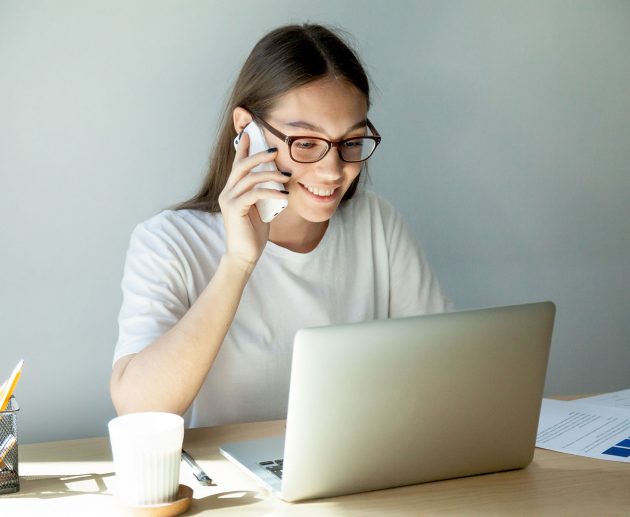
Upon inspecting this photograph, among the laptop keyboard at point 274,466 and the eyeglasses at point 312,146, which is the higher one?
the eyeglasses at point 312,146

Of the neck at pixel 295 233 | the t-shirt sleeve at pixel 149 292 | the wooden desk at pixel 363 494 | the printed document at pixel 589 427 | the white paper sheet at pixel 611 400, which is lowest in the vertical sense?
the white paper sheet at pixel 611 400

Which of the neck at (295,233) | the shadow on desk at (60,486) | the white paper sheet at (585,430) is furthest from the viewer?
the neck at (295,233)

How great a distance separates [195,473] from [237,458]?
97 mm

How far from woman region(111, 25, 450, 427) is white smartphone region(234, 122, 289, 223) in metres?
0.02

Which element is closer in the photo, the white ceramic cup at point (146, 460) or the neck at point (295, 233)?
the white ceramic cup at point (146, 460)

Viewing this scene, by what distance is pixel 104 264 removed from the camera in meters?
2.14

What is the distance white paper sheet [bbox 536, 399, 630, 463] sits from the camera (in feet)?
4.44

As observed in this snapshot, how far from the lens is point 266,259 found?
1.88m

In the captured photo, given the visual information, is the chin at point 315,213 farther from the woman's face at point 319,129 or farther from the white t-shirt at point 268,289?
the white t-shirt at point 268,289

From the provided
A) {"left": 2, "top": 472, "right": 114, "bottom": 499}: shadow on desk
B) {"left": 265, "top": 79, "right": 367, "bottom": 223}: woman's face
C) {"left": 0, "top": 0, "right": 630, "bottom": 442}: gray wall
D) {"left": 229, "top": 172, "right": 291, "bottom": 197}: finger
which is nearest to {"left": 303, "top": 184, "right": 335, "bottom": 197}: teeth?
{"left": 265, "top": 79, "right": 367, "bottom": 223}: woman's face

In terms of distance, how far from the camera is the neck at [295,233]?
1916 mm

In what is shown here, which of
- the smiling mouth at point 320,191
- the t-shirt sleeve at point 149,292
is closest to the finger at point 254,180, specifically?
the smiling mouth at point 320,191

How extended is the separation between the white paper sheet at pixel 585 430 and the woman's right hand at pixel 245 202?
2.04 ft

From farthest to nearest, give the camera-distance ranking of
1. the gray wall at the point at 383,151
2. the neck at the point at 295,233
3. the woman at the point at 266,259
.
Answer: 1. the gray wall at the point at 383,151
2. the neck at the point at 295,233
3. the woman at the point at 266,259
